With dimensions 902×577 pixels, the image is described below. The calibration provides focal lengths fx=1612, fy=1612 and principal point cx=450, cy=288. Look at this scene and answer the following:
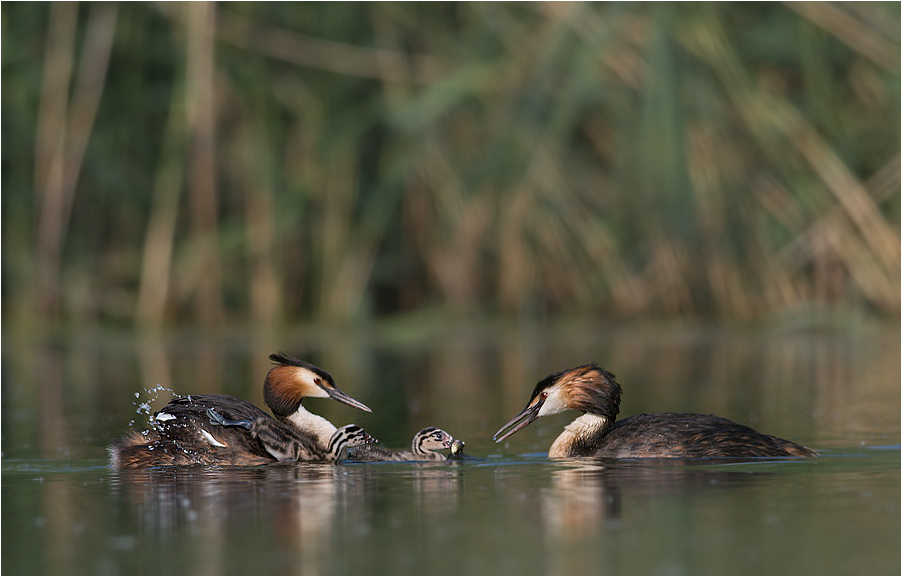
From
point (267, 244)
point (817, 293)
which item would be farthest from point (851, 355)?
point (267, 244)

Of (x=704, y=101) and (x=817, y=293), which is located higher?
(x=704, y=101)

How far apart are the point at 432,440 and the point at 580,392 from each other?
0.74 metres

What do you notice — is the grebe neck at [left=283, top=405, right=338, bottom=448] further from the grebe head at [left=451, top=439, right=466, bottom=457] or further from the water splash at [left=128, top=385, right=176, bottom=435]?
the water splash at [left=128, top=385, right=176, bottom=435]

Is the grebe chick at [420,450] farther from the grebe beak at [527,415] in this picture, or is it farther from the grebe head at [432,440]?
the grebe beak at [527,415]

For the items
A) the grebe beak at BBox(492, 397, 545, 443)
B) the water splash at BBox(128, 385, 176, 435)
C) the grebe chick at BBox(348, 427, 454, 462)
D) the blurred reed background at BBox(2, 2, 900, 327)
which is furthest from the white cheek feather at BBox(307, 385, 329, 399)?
the blurred reed background at BBox(2, 2, 900, 327)

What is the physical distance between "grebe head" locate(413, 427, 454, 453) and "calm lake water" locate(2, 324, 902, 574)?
0.61 ft

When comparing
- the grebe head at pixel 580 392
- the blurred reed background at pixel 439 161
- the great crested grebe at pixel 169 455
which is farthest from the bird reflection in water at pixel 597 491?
the blurred reed background at pixel 439 161

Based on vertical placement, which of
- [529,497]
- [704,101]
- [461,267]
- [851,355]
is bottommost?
[529,497]

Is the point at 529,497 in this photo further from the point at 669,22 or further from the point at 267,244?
the point at 267,244

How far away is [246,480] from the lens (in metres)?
6.35

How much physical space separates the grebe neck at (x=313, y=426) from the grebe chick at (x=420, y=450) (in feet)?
0.51

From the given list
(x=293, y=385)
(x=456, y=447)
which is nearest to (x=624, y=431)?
(x=456, y=447)

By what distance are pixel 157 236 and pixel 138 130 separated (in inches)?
45.7

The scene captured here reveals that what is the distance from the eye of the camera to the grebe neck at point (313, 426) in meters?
7.22
